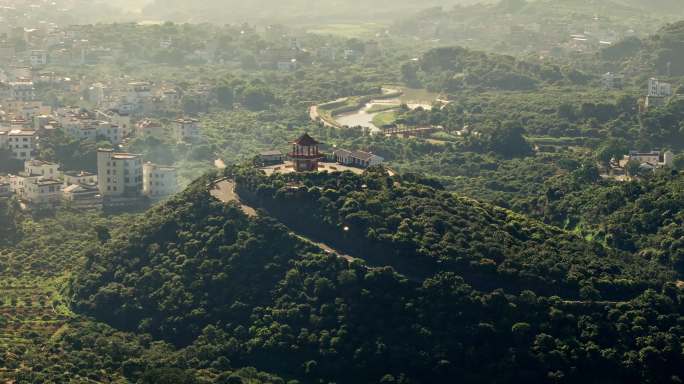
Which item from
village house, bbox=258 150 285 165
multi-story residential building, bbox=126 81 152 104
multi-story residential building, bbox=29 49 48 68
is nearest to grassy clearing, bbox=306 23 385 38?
multi-story residential building, bbox=29 49 48 68

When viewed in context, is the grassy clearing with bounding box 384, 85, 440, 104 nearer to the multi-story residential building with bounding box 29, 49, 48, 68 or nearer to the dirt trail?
the multi-story residential building with bounding box 29, 49, 48, 68

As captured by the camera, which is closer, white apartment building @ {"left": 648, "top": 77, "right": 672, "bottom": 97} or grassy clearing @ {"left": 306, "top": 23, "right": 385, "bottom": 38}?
white apartment building @ {"left": 648, "top": 77, "right": 672, "bottom": 97}

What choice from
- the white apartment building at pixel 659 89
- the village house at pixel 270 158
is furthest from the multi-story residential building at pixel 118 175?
the white apartment building at pixel 659 89

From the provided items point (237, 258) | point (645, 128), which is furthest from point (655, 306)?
point (645, 128)

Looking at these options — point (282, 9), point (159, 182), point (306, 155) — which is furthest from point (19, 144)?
point (282, 9)

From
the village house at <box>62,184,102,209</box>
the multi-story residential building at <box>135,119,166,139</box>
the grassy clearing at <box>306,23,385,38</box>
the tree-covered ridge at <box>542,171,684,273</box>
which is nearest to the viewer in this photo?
the tree-covered ridge at <box>542,171,684,273</box>

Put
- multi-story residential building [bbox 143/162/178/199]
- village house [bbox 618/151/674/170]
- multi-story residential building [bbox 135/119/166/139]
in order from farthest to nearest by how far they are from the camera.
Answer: multi-story residential building [bbox 135/119/166/139]
village house [bbox 618/151/674/170]
multi-story residential building [bbox 143/162/178/199]

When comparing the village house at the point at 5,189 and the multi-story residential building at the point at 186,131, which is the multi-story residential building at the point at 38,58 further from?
Result: the village house at the point at 5,189
